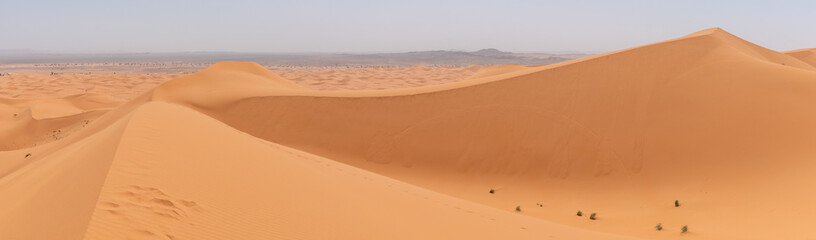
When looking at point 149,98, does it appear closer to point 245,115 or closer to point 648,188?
point 245,115

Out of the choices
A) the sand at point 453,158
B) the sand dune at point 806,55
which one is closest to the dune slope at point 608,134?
the sand at point 453,158

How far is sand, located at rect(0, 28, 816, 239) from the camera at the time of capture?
4.54 metres

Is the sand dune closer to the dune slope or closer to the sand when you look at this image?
the sand

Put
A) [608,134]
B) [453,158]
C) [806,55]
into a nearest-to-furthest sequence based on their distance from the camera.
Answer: [608,134], [453,158], [806,55]

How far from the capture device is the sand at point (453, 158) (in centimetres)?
454

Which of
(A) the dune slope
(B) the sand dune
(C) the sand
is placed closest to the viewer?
(C) the sand

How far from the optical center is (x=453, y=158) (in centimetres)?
1340

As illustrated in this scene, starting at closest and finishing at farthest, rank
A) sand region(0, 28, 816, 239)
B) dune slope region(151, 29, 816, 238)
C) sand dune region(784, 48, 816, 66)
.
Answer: sand region(0, 28, 816, 239), dune slope region(151, 29, 816, 238), sand dune region(784, 48, 816, 66)

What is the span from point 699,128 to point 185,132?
39.4 feet

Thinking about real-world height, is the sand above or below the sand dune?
below

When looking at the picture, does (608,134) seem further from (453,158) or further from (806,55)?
(806,55)

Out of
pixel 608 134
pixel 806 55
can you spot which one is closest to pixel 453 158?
pixel 608 134

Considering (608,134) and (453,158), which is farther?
(453,158)

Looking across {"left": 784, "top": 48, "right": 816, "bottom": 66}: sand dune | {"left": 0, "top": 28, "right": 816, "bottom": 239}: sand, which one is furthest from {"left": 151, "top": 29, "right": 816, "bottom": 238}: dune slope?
{"left": 784, "top": 48, "right": 816, "bottom": 66}: sand dune
